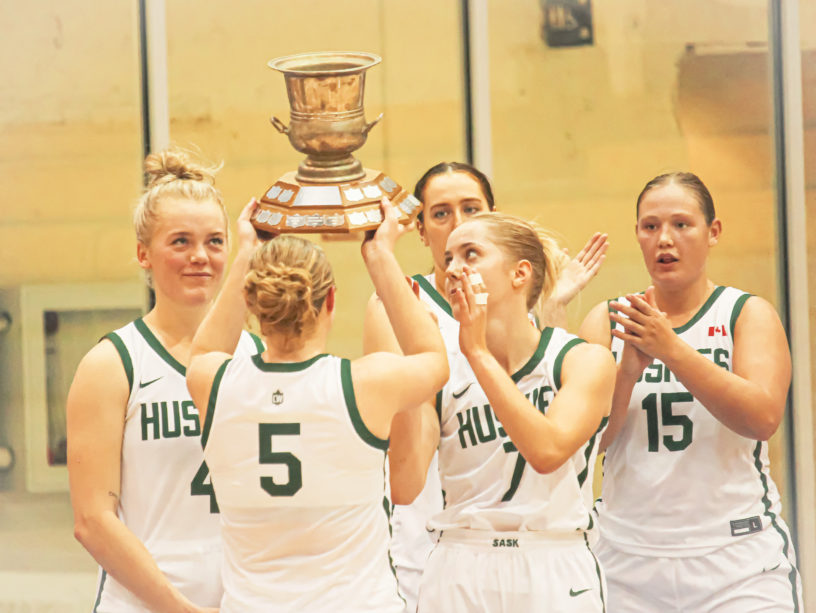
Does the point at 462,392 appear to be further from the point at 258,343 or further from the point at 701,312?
the point at 701,312

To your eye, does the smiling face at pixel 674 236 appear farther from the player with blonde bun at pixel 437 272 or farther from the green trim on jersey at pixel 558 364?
the green trim on jersey at pixel 558 364

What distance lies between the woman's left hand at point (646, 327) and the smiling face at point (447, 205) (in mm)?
638

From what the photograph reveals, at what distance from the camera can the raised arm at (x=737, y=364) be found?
2648 mm

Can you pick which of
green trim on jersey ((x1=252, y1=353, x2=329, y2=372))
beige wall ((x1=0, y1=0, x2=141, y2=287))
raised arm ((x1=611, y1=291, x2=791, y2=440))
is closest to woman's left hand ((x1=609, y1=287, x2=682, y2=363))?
raised arm ((x1=611, y1=291, x2=791, y2=440))

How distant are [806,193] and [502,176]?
1.37 metres

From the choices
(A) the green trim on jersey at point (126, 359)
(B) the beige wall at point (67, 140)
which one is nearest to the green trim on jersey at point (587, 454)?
(A) the green trim on jersey at point (126, 359)

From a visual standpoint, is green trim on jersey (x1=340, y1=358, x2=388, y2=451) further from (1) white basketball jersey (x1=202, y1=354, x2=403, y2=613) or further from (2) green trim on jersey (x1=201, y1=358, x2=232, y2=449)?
(2) green trim on jersey (x1=201, y1=358, x2=232, y2=449)

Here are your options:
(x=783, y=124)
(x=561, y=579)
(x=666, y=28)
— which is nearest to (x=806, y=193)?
(x=783, y=124)

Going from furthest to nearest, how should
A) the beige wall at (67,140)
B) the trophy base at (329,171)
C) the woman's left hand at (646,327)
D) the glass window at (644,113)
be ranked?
the beige wall at (67,140) → the glass window at (644,113) → the woman's left hand at (646,327) → the trophy base at (329,171)

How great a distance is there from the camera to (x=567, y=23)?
462cm

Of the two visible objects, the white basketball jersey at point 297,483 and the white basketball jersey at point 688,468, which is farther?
the white basketball jersey at point 688,468

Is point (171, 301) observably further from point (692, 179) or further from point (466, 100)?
point (466, 100)

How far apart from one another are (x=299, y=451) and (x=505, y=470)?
57 cm

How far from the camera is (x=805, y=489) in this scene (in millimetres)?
4609
